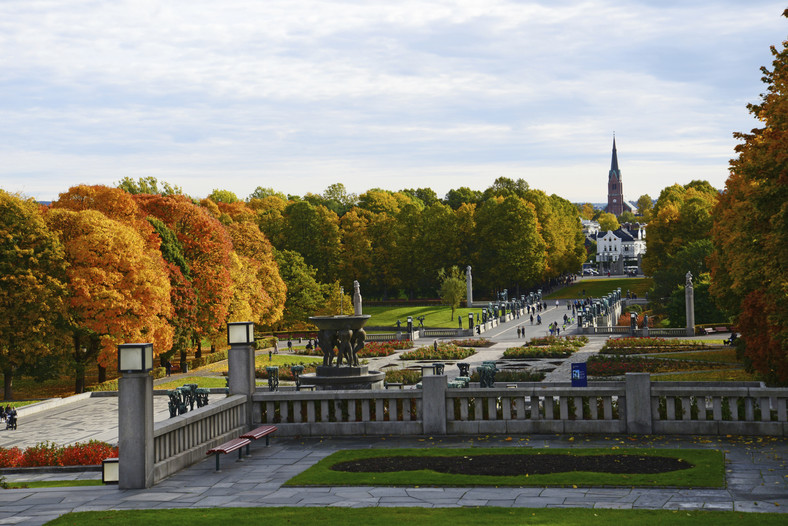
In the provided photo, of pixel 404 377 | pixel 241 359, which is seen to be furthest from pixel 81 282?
pixel 241 359

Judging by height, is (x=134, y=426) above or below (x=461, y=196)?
below

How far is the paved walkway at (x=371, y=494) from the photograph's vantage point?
12328mm

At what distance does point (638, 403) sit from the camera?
1786cm

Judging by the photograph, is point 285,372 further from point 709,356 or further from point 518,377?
point 709,356

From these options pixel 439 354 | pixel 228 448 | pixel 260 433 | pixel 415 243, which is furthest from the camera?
pixel 415 243

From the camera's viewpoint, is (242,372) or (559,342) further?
(559,342)

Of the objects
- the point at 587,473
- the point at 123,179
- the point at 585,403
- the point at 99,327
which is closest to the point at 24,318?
the point at 99,327

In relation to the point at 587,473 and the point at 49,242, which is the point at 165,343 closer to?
the point at 49,242

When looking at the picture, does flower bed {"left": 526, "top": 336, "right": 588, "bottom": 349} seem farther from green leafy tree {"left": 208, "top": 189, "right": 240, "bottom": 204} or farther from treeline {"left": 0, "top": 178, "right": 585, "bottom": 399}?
green leafy tree {"left": 208, "top": 189, "right": 240, "bottom": 204}

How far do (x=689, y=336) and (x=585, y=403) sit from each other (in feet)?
165

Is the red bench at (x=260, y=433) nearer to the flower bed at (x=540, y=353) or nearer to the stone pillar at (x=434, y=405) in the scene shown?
the stone pillar at (x=434, y=405)

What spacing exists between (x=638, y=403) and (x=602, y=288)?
109m

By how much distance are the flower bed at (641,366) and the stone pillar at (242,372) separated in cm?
2487

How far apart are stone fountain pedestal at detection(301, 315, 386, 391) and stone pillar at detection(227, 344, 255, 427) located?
19.3 feet
